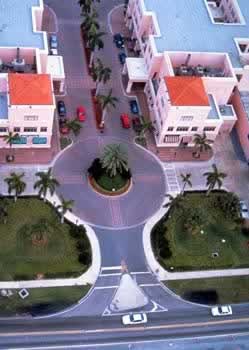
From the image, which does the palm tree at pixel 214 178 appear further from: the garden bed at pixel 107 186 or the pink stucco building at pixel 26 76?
the pink stucco building at pixel 26 76

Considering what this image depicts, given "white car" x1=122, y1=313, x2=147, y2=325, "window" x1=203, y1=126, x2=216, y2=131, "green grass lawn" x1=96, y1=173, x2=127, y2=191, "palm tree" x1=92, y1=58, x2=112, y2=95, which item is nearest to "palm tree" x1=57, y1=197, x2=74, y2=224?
"green grass lawn" x1=96, y1=173, x2=127, y2=191

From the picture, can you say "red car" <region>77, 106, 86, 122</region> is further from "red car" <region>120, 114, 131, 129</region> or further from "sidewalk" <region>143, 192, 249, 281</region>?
"sidewalk" <region>143, 192, 249, 281</region>

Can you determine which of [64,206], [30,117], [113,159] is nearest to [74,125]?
[30,117]

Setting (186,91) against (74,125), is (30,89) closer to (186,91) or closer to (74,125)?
(74,125)

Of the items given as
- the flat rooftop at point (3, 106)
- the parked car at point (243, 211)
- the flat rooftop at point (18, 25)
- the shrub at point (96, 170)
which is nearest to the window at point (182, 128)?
the shrub at point (96, 170)

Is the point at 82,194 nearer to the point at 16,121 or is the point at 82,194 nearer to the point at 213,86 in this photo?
the point at 16,121
